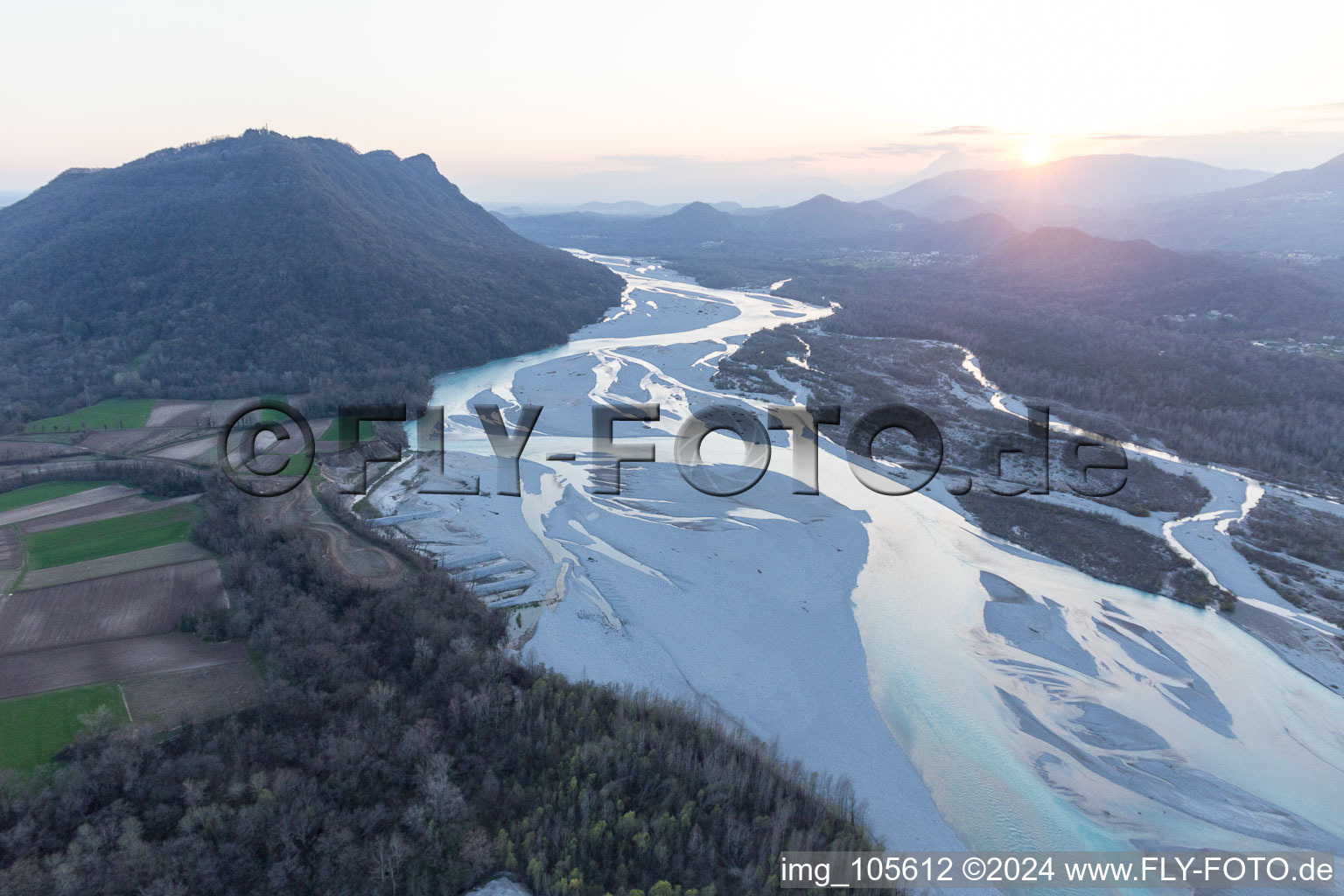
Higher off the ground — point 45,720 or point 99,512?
point 99,512

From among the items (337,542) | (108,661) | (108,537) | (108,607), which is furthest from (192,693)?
(108,537)

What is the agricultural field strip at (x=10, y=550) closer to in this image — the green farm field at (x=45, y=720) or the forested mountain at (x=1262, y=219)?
the green farm field at (x=45, y=720)

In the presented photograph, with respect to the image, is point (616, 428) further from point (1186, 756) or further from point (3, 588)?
point (1186, 756)

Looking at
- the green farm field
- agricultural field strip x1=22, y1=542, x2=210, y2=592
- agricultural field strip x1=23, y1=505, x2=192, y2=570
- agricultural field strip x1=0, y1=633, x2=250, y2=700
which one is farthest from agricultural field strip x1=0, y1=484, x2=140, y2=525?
the green farm field

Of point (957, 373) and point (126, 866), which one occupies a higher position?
point (957, 373)

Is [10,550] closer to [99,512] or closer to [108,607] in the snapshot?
[99,512]

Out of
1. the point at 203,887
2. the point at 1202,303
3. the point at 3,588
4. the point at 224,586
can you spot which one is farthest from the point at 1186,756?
the point at 1202,303

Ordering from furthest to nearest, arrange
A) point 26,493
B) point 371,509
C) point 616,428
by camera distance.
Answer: point 616,428, point 371,509, point 26,493
